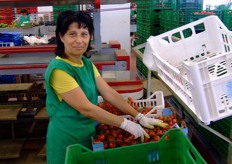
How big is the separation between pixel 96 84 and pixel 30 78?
335 cm

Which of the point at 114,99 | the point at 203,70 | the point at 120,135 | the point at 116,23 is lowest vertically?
the point at 120,135

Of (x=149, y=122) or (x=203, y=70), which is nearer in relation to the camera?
(x=203, y=70)

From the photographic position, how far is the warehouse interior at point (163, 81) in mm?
1024

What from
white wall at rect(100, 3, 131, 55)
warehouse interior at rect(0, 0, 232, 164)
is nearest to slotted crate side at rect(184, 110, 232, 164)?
warehouse interior at rect(0, 0, 232, 164)

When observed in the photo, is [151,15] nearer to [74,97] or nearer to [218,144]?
[218,144]

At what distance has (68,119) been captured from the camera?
144cm

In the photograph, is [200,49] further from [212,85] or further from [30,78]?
[30,78]

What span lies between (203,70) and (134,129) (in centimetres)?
46

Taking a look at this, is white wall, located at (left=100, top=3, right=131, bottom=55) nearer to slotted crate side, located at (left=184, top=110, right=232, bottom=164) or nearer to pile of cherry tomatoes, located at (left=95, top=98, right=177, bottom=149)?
slotted crate side, located at (left=184, top=110, right=232, bottom=164)

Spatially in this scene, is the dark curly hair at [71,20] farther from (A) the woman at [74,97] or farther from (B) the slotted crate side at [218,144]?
(B) the slotted crate side at [218,144]

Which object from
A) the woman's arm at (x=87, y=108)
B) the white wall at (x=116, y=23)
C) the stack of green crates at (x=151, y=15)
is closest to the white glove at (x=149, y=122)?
the woman's arm at (x=87, y=108)

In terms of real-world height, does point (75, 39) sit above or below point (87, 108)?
above

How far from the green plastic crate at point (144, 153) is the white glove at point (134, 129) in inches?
7.8

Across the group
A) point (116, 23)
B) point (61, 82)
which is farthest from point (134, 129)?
point (116, 23)
